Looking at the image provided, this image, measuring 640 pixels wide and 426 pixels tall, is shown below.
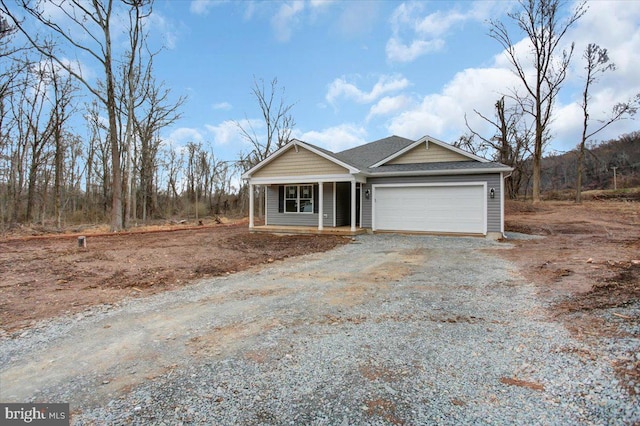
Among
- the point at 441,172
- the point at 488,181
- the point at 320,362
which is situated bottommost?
the point at 320,362

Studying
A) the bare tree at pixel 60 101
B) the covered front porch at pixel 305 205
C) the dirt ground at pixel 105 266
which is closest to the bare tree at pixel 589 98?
the covered front porch at pixel 305 205

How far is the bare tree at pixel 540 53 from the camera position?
21.8m

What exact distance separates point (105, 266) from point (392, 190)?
9.65m

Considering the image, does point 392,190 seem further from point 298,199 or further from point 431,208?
point 298,199

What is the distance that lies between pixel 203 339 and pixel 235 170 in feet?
98.3

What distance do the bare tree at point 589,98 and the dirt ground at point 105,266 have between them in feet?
73.8

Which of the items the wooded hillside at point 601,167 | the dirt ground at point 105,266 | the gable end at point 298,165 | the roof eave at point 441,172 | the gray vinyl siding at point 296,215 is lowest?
the dirt ground at point 105,266

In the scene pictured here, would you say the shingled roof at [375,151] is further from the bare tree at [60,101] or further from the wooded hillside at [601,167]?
the wooded hillside at [601,167]

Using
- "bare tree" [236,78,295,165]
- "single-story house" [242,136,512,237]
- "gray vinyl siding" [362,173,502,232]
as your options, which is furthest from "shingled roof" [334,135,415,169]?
"bare tree" [236,78,295,165]

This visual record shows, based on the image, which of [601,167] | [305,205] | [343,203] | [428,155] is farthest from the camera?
[601,167]

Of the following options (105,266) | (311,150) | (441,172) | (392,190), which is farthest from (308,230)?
(105,266)

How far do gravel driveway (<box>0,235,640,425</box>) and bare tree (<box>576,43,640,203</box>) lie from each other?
25.0 m

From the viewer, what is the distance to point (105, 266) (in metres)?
7.12

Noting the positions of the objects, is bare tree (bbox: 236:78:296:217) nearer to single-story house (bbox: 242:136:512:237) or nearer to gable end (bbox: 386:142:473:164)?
single-story house (bbox: 242:136:512:237)
